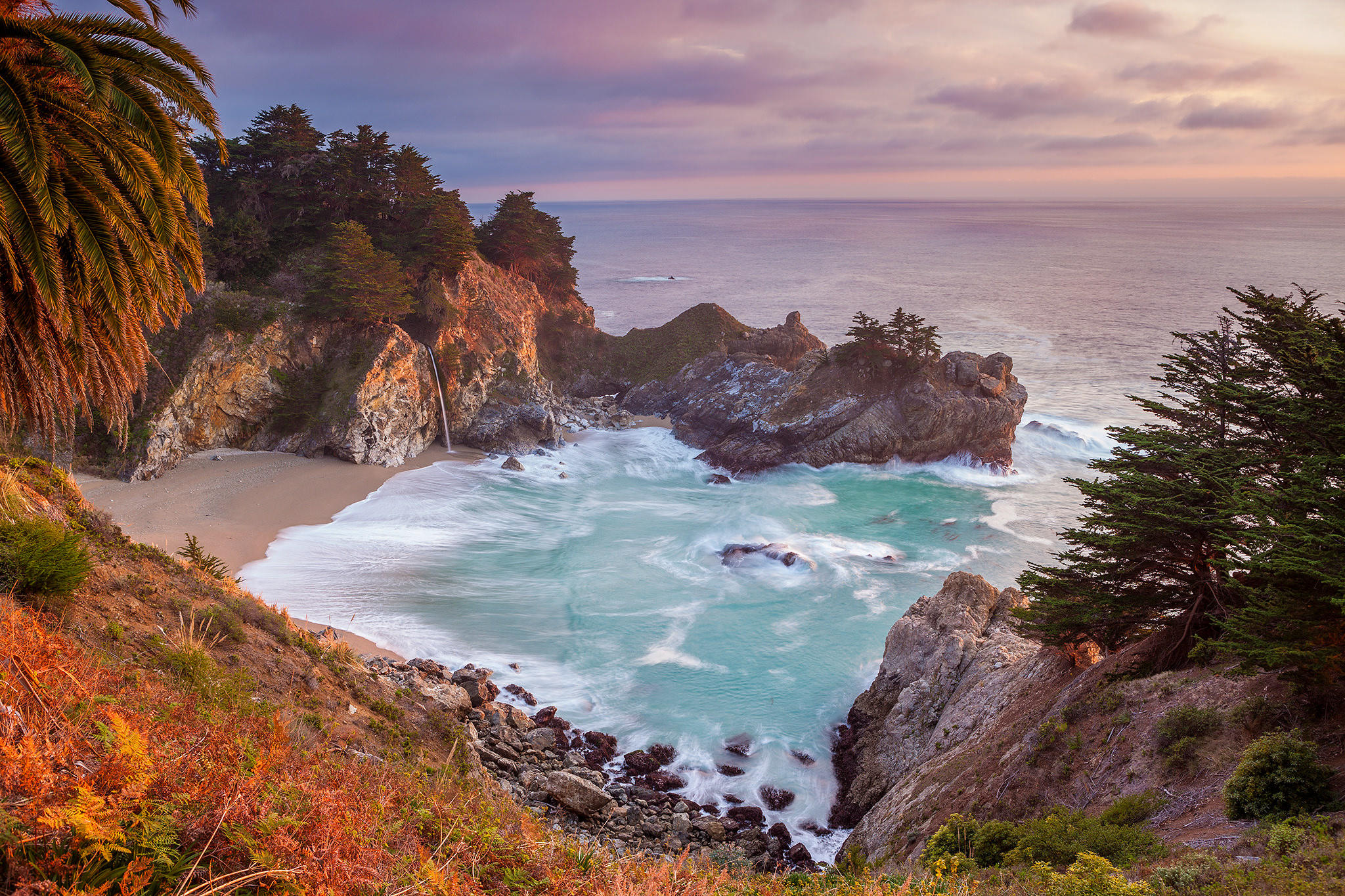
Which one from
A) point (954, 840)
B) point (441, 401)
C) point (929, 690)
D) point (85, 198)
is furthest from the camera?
point (441, 401)

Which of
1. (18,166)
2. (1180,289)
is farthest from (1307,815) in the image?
(1180,289)

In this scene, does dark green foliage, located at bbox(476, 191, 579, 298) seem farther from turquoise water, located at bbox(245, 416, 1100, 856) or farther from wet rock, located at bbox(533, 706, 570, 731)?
wet rock, located at bbox(533, 706, 570, 731)

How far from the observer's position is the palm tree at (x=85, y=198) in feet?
20.1

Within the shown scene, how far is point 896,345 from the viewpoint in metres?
38.2

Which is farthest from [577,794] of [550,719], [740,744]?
[740,744]

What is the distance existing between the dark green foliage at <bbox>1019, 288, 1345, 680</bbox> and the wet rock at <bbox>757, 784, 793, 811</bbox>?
689 cm

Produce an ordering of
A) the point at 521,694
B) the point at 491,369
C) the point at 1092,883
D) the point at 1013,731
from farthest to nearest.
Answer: the point at 491,369 → the point at 521,694 → the point at 1013,731 → the point at 1092,883

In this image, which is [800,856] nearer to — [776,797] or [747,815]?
[747,815]

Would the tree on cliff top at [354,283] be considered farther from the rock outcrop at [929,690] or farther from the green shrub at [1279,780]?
the green shrub at [1279,780]

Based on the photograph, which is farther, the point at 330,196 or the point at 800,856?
the point at 330,196

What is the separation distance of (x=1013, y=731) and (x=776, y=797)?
235 inches

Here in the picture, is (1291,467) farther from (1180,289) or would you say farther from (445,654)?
(1180,289)

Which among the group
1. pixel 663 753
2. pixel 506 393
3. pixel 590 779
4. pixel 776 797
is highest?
pixel 506 393

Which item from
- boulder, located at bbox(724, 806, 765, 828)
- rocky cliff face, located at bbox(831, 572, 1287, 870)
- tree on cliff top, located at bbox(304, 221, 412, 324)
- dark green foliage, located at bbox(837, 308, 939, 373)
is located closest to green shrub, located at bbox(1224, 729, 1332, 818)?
rocky cliff face, located at bbox(831, 572, 1287, 870)
